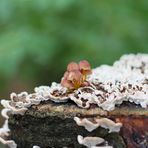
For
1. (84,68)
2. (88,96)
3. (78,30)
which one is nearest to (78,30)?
(78,30)

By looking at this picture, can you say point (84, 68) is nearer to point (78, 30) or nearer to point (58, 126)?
point (58, 126)

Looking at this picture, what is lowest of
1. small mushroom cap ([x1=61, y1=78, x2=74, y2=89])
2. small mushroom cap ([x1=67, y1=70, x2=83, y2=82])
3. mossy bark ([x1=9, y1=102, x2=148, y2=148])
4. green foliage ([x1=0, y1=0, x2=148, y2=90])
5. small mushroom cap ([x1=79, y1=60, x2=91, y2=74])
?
mossy bark ([x1=9, y1=102, x2=148, y2=148])

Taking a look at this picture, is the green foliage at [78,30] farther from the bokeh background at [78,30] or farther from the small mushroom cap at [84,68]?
the small mushroom cap at [84,68]

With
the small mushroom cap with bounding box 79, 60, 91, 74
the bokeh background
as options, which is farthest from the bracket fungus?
the bokeh background

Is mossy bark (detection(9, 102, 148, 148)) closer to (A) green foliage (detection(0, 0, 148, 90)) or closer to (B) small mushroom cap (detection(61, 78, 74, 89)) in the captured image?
(B) small mushroom cap (detection(61, 78, 74, 89))

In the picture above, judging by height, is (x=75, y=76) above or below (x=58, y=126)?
above

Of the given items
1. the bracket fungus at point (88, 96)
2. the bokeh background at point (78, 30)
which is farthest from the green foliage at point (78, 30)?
the bracket fungus at point (88, 96)
